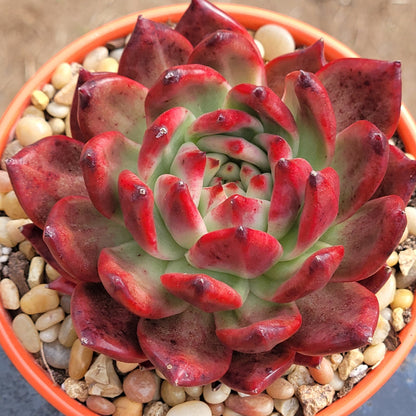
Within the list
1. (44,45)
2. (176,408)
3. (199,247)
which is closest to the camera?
(199,247)

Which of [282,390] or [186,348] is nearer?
[186,348]

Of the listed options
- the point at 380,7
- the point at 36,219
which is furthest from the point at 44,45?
the point at 36,219

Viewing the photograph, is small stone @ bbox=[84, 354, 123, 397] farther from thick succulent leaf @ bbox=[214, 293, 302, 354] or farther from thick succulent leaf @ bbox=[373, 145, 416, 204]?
thick succulent leaf @ bbox=[373, 145, 416, 204]

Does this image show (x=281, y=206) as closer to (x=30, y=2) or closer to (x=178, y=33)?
(x=178, y=33)

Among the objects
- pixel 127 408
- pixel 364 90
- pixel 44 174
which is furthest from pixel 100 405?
pixel 364 90

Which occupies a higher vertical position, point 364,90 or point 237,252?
point 364,90

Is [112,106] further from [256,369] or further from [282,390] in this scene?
[282,390]

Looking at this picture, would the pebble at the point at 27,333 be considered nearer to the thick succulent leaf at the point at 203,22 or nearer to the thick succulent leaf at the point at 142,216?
the thick succulent leaf at the point at 142,216
